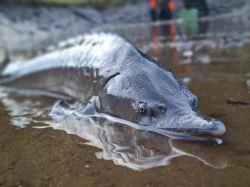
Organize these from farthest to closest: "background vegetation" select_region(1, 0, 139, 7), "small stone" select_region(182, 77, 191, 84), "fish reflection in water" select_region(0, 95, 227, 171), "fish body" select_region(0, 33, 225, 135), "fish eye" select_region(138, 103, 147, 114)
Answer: "background vegetation" select_region(1, 0, 139, 7)
"small stone" select_region(182, 77, 191, 84)
"fish eye" select_region(138, 103, 147, 114)
"fish body" select_region(0, 33, 225, 135)
"fish reflection in water" select_region(0, 95, 227, 171)

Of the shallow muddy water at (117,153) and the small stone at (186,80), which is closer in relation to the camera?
the shallow muddy water at (117,153)

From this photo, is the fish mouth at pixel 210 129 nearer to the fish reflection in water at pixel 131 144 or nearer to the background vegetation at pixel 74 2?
the fish reflection in water at pixel 131 144

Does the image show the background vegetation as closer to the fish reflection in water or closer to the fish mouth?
the fish reflection in water

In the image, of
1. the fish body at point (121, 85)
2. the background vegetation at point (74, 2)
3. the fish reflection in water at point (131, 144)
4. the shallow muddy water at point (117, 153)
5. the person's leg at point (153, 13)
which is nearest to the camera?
the shallow muddy water at point (117, 153)

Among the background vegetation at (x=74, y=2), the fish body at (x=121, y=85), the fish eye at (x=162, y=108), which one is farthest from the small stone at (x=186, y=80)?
the background vegetation at (x=74, y=2)

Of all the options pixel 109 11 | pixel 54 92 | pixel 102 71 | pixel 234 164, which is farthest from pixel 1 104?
pixel 109 11

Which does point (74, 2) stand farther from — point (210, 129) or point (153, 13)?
point (210, 129)

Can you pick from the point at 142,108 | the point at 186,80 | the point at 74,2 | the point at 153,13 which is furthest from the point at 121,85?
the point at 74,2

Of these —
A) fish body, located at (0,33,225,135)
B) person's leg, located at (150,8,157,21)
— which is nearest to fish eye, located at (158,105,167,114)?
fish body, located at (0,33,225,135)
